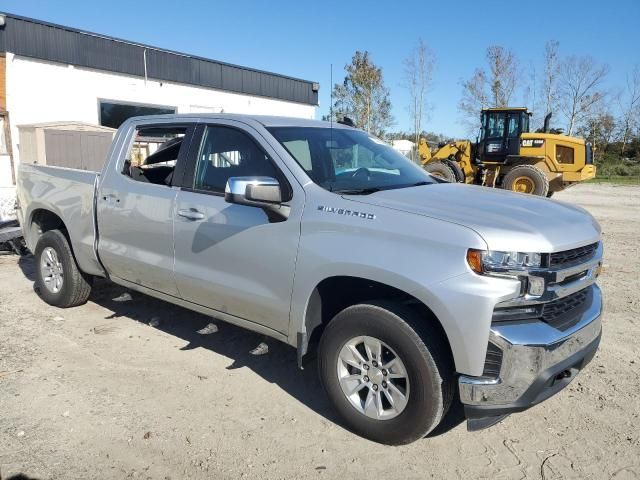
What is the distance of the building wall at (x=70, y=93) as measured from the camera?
1681 cm

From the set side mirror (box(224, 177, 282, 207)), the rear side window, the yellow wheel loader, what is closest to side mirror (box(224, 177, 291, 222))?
side mirror (box(224, 177, 282, 207))

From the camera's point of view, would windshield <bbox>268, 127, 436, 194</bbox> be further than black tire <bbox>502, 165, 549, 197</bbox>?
No

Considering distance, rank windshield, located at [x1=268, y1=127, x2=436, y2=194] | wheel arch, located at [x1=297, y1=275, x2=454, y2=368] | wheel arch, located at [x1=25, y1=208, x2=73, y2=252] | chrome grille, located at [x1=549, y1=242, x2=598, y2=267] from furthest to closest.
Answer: wheel arch, located at [x1=25, y1=208, x2=73, y2=252]
windshield, located at [x1=268, y1=127, x2=436, y2=194]
wheel arch, located at [x1=297, y1=275, x2=454, y2=368]
chrome grille, located at [x1=549, y1=242, x2=598, y2=267]

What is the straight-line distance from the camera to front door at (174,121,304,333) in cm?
355

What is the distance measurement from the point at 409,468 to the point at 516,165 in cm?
1519

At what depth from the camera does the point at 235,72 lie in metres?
24.3

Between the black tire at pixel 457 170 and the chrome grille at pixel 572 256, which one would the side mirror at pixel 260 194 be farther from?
the black tire at pixel 457 170

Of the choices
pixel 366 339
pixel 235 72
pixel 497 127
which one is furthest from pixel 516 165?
pixel 366 339

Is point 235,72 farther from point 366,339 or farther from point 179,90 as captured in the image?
point 366,339

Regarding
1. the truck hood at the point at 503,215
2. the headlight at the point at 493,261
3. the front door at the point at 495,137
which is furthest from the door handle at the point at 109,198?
the front door at the point at 495,137

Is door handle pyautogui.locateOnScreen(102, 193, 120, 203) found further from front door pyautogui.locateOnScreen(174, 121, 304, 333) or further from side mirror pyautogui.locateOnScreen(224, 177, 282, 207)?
side mirror pyautogui.locateOnScreen(224, 177, 282, 207)

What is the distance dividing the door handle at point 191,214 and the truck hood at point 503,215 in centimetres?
123

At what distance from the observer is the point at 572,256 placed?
3.07 m

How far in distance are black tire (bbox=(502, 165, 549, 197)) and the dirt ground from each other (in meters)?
11.2
